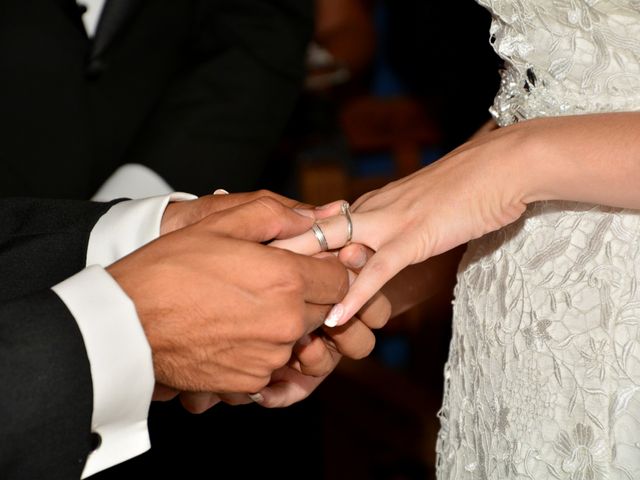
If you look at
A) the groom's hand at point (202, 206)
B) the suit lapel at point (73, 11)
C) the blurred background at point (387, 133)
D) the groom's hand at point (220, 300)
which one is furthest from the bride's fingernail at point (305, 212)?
the blurred background at point (387, 133)

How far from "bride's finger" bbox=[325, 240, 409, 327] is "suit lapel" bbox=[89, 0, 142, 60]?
87 centimetres

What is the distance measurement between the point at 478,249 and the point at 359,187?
1.27 m

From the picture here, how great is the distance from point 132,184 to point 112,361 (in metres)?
0.87

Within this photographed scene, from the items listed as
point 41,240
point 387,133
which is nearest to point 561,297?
point 41,240

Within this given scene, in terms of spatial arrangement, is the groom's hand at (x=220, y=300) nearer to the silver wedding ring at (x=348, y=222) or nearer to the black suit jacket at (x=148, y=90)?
the silver wedding ring at (x=348, y=222)

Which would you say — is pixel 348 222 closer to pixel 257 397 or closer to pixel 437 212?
pixel 437 212

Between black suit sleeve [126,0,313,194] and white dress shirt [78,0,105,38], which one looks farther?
black suit sleeve [126,0,313,194]

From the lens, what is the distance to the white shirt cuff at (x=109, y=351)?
0.98m

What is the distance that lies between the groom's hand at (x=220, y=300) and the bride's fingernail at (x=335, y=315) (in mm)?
34

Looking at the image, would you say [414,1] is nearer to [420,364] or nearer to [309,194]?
[309,194]

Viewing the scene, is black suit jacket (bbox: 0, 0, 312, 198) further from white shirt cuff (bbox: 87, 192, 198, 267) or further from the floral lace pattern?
the floral lace pattern

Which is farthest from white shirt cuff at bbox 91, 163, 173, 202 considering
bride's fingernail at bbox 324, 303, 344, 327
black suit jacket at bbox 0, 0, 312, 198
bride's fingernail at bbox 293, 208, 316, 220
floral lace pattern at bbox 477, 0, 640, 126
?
floral lace pattern at bbox 477, 0, 640, 126

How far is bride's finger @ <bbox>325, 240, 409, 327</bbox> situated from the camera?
3.76 feet

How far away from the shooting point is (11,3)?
168 centimetres
